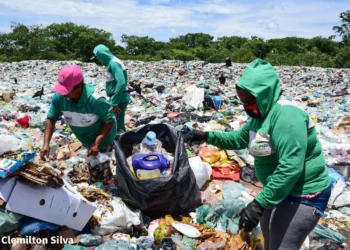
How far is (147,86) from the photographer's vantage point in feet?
30.0

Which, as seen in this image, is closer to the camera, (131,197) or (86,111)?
(131,197)

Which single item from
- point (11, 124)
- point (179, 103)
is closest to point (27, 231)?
point (11, 124)

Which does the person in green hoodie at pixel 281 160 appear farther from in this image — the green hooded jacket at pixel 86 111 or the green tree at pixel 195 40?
the green tree at pixel 195 40

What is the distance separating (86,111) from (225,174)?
1.89m

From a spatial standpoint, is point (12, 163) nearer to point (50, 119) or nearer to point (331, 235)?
point (50, 119)

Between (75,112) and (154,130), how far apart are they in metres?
0.73

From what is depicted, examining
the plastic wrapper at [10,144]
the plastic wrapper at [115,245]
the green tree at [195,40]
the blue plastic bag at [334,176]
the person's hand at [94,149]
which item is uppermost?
the green tree at [195,40]

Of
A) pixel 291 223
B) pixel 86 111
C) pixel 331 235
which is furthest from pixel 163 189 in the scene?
pixel 331 235

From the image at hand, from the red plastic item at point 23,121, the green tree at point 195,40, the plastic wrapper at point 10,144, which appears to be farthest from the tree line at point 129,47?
the plastic wrapper at point 10,144

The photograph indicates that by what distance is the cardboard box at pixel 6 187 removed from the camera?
1.96m

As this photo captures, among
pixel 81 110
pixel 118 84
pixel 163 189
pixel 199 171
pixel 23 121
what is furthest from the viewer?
pixel 23 121

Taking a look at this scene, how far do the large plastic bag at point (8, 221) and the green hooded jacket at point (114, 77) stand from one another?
1957 mm

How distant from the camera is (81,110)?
8.63ft

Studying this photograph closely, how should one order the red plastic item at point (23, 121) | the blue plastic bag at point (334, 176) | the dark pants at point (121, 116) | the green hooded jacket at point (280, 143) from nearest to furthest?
the green hooded jacket at point (280, 143), the blue plastic bag at point (334, 176), the dark pants at point (121, 116), the red plastic item at point (23, 121)
